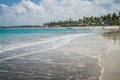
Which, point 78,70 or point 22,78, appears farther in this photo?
point 78,70

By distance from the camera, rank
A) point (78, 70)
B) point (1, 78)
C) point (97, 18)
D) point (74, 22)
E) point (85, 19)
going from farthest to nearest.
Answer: point (74, 22) → point (85, 19) → point (97, 18) → point (78, 70) → point (1, 78)

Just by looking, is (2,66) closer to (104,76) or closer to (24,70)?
(24,70)

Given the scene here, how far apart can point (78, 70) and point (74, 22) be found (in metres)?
179

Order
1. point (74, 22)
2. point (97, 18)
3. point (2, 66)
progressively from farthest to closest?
1. point (74, 22)
2. point (97, 18)
3. point (2, 66)

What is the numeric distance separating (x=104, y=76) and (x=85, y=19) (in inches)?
5955

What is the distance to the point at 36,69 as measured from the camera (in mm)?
8938

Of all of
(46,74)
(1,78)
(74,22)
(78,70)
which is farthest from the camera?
(74,22)

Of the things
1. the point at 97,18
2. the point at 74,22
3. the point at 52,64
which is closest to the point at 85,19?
the point at 97,18

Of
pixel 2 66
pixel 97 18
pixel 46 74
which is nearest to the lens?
pixel 46 74

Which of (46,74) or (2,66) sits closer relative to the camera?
(46,74)

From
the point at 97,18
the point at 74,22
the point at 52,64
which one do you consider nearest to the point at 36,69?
the point at 52,64

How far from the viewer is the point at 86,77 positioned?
A: 7520mm

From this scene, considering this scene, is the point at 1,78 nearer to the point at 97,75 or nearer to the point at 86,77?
the point at 86,77

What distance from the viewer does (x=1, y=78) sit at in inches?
291
